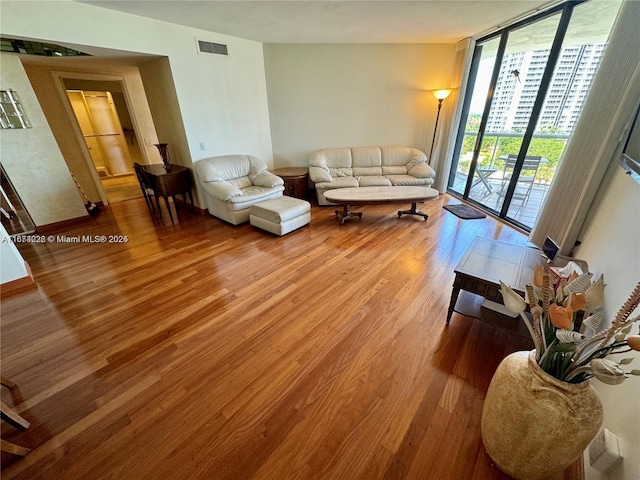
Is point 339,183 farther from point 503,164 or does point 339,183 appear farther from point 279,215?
point 503,164

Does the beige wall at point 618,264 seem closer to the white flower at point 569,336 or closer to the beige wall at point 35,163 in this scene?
the white flower at point 569,336

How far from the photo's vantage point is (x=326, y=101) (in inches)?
186

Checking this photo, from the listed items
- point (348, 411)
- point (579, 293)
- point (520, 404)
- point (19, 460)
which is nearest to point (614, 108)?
point (579, 293)

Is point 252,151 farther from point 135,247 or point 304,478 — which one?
point 304,478

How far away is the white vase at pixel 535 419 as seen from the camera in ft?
2.93

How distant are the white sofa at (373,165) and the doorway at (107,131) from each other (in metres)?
4.43

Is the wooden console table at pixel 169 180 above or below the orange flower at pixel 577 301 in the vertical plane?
below

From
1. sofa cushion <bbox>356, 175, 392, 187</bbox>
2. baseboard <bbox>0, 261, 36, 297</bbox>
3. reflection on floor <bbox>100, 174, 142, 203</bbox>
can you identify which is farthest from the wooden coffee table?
reflection on floor <bbox>100, 174, 142, 203</bbox>

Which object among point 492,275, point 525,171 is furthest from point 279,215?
point 525,171

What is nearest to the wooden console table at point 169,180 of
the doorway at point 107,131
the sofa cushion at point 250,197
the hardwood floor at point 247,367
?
the sofa cushion at point 250,197

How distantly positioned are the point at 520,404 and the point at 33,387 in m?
2.57

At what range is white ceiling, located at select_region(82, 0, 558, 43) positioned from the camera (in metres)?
2.74

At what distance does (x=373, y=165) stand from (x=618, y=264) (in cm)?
385

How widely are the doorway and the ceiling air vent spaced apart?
3671mm
